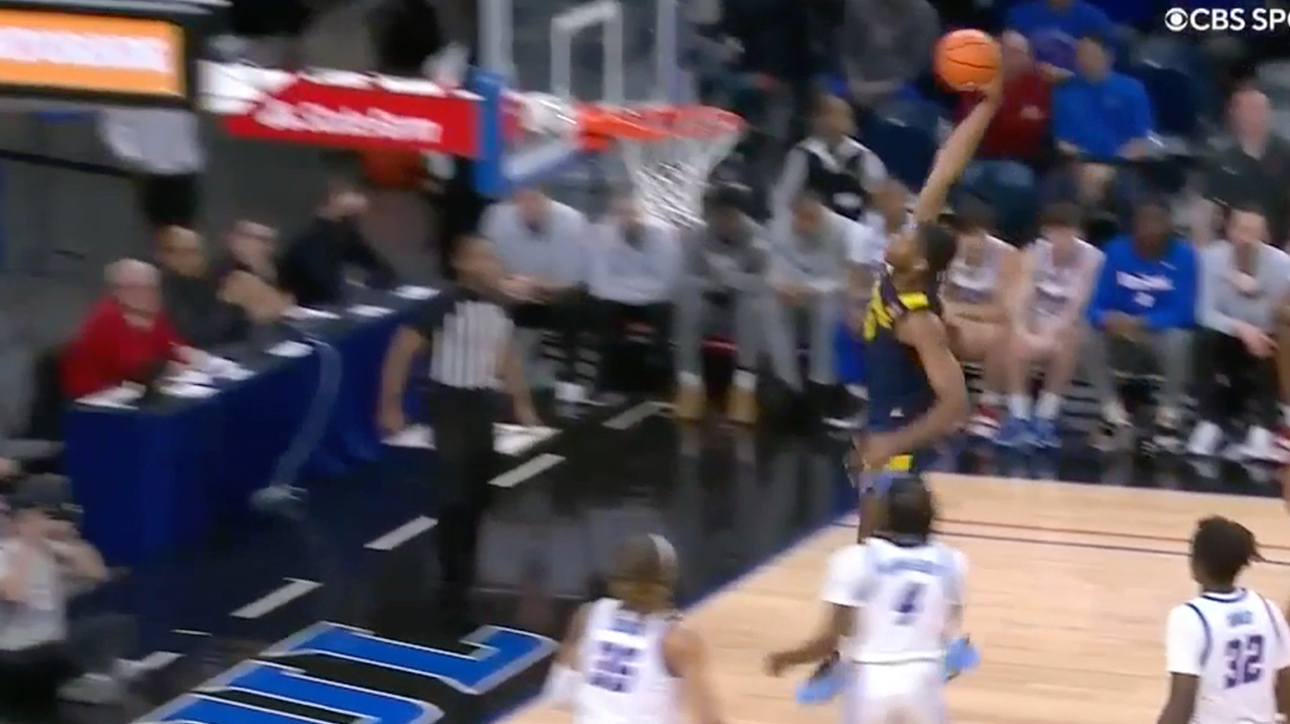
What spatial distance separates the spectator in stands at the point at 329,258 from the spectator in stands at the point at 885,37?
441cm

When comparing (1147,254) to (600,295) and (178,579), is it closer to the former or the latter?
(600,295)

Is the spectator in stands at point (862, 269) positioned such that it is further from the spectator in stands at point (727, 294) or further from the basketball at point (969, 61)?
the basketball at point (969, 61)

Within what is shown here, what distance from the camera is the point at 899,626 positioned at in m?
6.97

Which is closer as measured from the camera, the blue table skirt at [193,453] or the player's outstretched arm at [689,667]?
the player's outstretched arm at [689,667]

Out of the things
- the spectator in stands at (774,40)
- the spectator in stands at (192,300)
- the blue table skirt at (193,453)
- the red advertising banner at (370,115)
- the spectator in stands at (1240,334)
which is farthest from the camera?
A: the spectator in stands at (774,40)

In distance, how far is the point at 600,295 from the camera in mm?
13875

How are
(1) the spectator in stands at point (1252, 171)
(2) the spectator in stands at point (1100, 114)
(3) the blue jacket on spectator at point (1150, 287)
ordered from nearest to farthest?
(3) the blue jacket on spectator at point (1150, 287) < (1) the spectator in stands at point (1252, 171) < (2) the spectator in stands at point (1100, 114)

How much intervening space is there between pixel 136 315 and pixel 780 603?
131 inches

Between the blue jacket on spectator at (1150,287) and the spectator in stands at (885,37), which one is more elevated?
the spectator in stands at (885,37)

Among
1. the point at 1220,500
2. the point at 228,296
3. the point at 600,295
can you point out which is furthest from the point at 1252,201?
the point at 228,296

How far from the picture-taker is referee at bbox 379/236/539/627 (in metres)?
10.2

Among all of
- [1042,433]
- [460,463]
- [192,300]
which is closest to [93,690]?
[460,463]

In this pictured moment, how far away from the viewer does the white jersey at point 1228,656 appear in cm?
646

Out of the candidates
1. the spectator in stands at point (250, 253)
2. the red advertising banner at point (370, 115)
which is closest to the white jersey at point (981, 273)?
the red advertising banner at point (370, 115)
